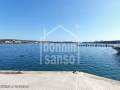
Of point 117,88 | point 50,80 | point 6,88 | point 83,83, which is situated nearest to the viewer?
point 6,88

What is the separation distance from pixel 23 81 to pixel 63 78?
11.8 feet

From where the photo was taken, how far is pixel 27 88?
12.1 metres

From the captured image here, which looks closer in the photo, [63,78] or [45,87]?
[45,87]

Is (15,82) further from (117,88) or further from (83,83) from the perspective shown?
(117,88)

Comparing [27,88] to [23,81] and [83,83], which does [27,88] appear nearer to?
[23,81]

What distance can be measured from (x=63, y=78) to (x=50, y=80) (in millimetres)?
1338

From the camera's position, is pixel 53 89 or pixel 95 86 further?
pixel 95 86

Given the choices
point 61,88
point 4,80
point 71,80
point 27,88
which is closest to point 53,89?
point 61,88

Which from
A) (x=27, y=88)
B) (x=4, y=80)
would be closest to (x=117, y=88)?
(x=27, y=88)

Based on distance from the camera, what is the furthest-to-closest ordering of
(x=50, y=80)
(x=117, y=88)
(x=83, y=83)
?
(x=50, y=80) < (x=83, y=83) < (x=117, y=88)

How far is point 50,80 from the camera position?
47.9 feet

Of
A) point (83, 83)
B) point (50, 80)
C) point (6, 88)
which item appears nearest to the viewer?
point (6, 88)

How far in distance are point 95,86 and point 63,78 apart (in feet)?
10.9

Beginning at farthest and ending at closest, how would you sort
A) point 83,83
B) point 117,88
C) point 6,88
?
1. point 83,83
2. point 117,88
3. point 6,88
